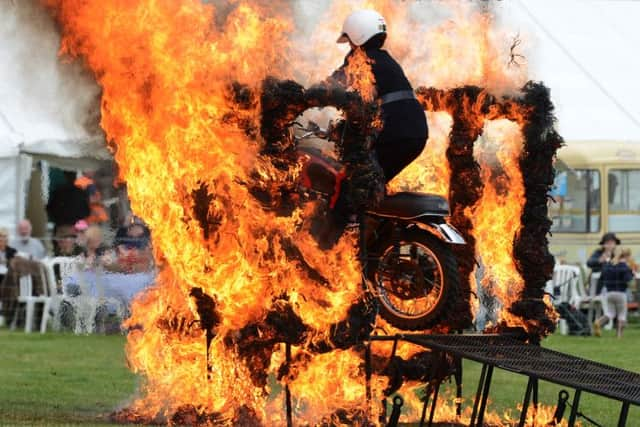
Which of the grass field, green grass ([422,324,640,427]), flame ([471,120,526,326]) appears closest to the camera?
flame ([471,120,526,326])

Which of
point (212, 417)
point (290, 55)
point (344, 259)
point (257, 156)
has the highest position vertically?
point (290, 55)

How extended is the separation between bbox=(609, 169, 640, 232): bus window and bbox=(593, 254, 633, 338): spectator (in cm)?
414

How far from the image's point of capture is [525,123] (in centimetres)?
1110

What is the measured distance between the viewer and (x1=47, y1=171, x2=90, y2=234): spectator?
20.6m

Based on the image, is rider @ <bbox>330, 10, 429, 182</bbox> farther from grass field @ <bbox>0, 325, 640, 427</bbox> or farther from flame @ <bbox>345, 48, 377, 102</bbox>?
grass field @ <bbox>0, 325, 640, 427</bbox>

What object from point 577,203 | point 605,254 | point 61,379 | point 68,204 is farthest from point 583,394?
point 577,203

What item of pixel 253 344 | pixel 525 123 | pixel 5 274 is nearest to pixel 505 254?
pixel 525 123

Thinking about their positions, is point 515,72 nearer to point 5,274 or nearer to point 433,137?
point 433,137

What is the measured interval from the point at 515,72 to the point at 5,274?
518 inches

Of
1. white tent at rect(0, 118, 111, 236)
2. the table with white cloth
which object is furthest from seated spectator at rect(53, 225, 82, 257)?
the table with white cloth

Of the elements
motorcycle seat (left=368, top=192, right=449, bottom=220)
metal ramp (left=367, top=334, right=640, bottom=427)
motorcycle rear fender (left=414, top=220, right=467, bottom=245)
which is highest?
motorcycle seat (left=368, top=192, right=449, bottom=220)

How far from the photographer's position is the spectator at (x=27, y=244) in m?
22.6

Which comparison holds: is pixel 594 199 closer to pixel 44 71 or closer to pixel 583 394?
pixel 583 394

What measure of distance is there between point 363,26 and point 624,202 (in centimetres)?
1805
